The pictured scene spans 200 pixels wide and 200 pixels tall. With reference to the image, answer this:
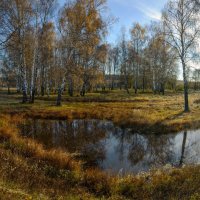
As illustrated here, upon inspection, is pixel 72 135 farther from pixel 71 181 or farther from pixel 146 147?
pixel 71 181

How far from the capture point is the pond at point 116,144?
1203 cm

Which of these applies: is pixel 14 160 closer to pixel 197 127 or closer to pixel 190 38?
pixel 197 127

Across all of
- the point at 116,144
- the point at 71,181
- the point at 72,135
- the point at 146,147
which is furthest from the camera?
the point at 72,135

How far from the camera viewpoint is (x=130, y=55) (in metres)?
65.2

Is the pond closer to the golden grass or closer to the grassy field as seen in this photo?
the grassy field

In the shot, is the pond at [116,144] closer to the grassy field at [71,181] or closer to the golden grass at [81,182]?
the grassy field at [71,181]

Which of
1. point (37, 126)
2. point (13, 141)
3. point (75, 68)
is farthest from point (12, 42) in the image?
point (13, 141)

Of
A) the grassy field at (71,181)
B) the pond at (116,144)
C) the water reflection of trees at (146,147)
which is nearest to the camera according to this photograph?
the grassy field at (71,181)

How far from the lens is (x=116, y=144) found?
1553cm

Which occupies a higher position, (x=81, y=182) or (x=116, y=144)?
(x=81, y=182)

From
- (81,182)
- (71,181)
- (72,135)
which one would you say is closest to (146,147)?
(72,135)

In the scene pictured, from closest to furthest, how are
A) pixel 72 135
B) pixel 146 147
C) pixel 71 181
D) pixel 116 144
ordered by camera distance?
pixel 71 181 → pixel 146 147 → pixel 116 144 → pixel 72 135

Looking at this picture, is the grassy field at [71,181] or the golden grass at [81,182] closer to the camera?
the grassy field at [71,181]

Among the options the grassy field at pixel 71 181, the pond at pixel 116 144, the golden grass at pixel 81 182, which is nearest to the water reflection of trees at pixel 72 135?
the pond at pixel 116 144
